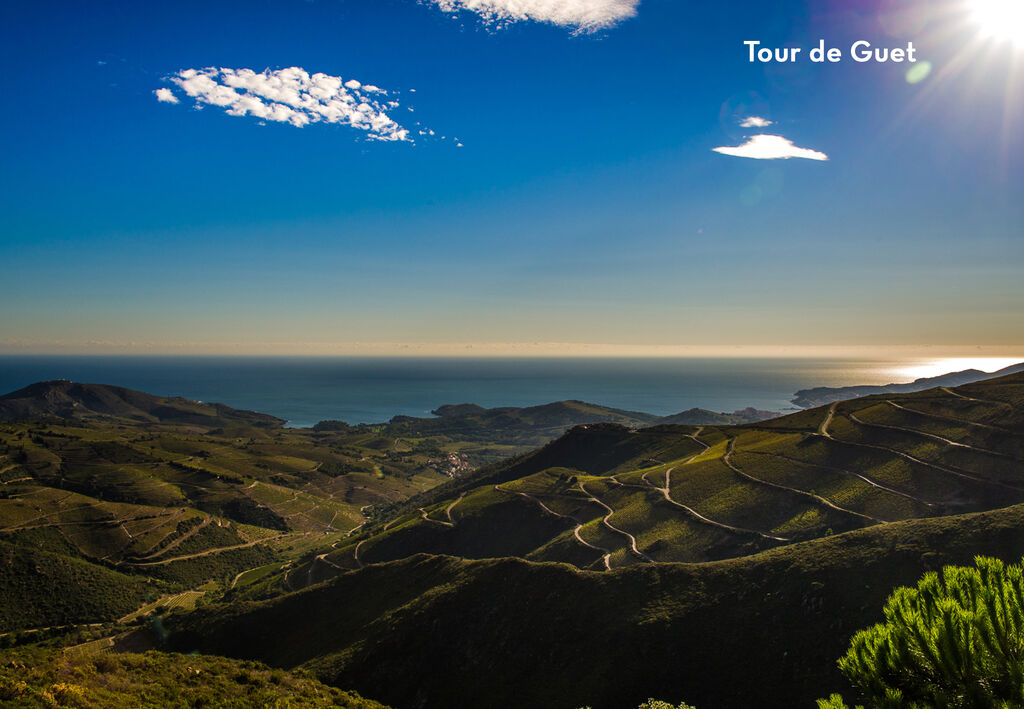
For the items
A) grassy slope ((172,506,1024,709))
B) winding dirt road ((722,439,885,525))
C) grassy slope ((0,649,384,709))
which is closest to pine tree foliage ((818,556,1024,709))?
grassy slope ((172,506,1024,709))

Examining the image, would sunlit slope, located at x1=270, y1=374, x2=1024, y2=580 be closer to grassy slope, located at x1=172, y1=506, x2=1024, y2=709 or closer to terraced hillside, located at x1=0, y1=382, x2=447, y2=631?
grassy slope, located at x1=172, y1=506, x2=1024, y2=709

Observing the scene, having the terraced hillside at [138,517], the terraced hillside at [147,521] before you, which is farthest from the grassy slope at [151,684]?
the terraced hillside at [138,517]

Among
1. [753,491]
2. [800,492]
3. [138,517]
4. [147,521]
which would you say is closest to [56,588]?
[147,521]

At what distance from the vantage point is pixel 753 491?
240 ft

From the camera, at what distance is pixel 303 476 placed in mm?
189125

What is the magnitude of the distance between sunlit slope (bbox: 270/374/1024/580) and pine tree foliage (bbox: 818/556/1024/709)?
156 ft

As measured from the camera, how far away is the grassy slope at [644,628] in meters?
36.8

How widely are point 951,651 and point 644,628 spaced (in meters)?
30.5

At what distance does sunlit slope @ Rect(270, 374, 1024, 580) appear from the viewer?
6206 centimetres

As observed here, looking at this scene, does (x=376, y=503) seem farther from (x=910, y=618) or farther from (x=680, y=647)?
(x=910, y=618)

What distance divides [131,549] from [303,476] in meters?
76.5

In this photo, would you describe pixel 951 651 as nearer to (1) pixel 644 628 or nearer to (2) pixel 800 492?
(1) pixel 644 628

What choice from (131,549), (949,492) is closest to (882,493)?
(949,492)

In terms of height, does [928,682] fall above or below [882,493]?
above
